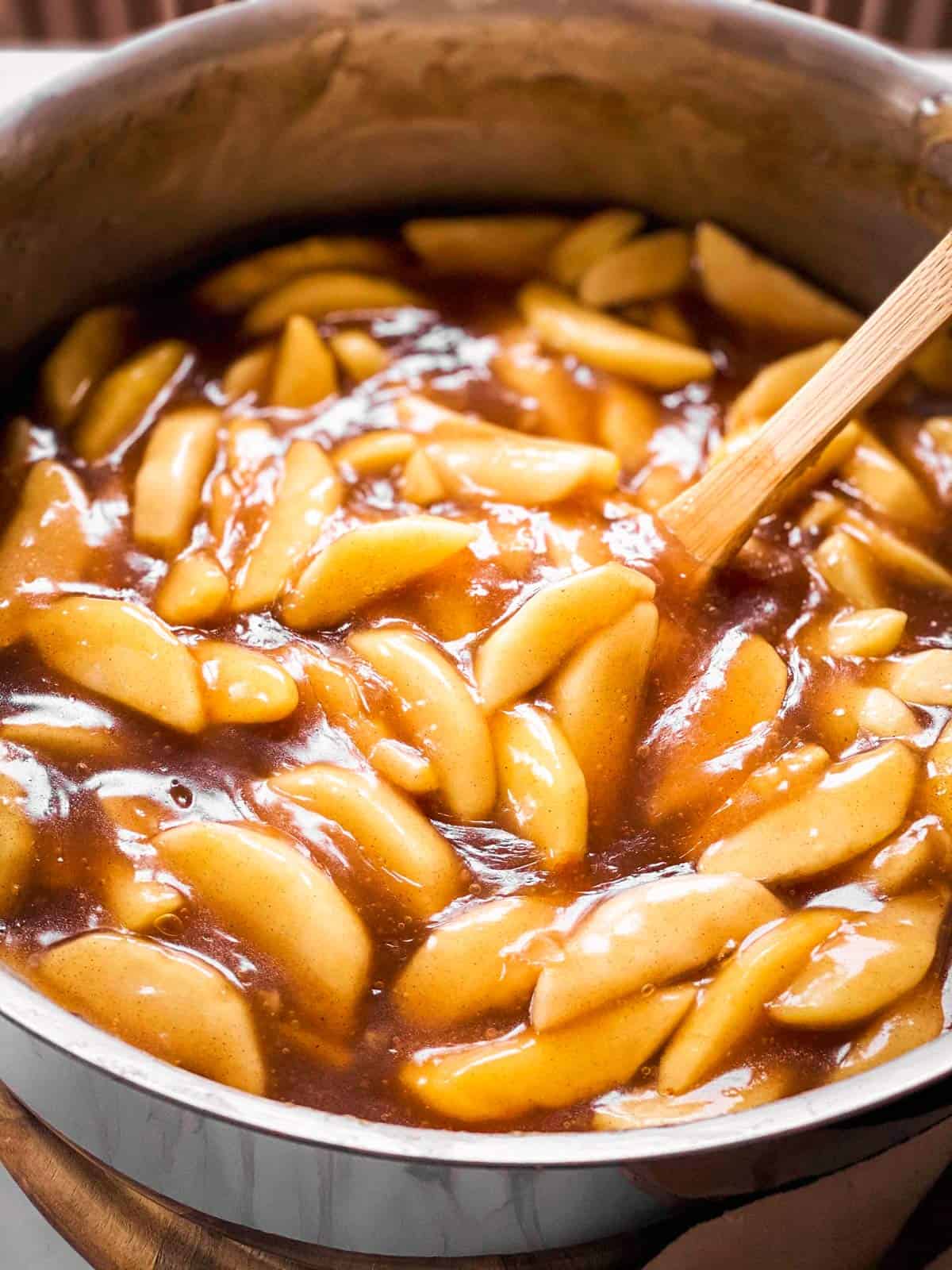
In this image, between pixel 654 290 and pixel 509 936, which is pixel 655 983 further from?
pixel 654 290

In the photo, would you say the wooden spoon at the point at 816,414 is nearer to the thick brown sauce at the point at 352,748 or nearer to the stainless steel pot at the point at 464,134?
the thick brown sauce at the point at 352,748

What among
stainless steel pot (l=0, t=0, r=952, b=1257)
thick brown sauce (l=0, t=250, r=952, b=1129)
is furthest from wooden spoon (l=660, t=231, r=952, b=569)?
stainless steel pot (l=0, t=0, r=952, b=1257)

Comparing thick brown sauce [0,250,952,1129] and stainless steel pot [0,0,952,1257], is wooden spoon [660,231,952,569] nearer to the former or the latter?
thick brown sauce [0,250,952,1129]

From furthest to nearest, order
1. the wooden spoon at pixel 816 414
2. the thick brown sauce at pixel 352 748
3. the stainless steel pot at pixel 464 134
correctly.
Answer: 1. the stainless steel pot at pixel 464 134
2. the wooden spoon at pixel 816 414
3. the thick brown sauce at pixel 352 748

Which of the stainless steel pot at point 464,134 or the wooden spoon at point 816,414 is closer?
the wooden spoon at point 816,414

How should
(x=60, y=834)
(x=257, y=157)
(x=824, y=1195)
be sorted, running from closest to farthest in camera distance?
(x=824, y=1195), (x=60, y=834), (x=257, y=157)

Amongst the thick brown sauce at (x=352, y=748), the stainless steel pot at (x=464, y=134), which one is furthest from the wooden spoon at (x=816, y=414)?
the stainless steel pot at (x=464, y=134)

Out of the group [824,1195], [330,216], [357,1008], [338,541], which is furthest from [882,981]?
[330,216]
